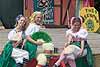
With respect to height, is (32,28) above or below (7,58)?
above

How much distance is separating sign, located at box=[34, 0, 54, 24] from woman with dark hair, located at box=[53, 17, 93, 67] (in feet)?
20.8

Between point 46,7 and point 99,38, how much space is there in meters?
3.89

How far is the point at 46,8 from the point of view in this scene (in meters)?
13.9

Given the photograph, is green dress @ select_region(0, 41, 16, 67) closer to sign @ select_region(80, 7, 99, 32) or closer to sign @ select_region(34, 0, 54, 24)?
sign @ select_region(80, 7, 99, 32)

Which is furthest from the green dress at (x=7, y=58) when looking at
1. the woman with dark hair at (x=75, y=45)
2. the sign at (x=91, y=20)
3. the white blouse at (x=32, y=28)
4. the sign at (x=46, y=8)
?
the sign at (x=46, y=8)

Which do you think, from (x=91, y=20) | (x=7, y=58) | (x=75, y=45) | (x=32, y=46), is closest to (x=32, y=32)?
(x=32, y=46)

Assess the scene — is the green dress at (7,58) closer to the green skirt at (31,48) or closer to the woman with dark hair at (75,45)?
the green skirt at (31,48)

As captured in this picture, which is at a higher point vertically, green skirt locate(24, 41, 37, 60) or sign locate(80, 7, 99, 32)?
sign locate(80, 7, 99, 32)

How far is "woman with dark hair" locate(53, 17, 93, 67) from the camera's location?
7289 millimetres

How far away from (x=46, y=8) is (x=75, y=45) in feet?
21.8

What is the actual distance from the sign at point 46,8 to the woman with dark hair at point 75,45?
6.35m

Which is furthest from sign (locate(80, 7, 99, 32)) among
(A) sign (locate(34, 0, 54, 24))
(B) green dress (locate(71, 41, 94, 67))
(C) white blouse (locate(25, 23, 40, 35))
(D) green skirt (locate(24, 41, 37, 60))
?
(D) green skirt (locate(24, 41, 37, 60))

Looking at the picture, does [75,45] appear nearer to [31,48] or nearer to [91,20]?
[31,48]

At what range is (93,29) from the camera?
40.5ft
